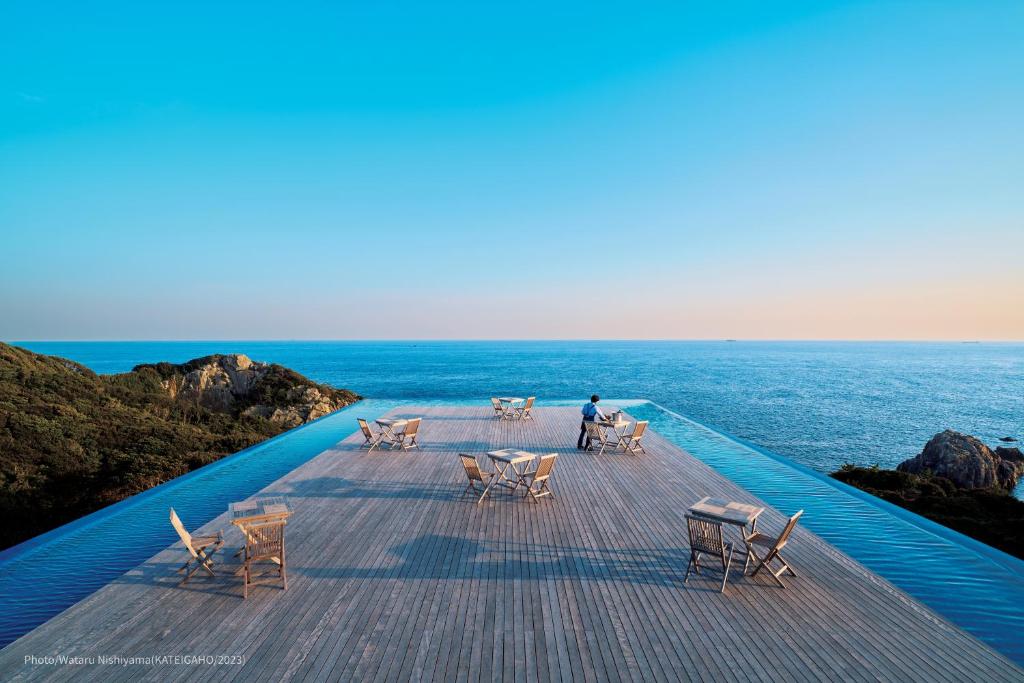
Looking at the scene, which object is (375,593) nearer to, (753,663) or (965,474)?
(753,663)

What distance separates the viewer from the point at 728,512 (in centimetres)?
491

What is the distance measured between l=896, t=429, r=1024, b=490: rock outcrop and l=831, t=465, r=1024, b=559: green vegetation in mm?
1368

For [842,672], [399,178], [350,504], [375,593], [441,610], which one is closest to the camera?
[842,672]

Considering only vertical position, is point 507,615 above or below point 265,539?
below

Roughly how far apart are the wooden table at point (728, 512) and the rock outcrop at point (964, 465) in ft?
45.4

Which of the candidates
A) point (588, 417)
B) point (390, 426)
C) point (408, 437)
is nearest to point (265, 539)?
point (390, 426)

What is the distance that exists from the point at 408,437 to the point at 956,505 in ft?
39.6

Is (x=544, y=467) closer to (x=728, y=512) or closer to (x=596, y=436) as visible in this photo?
(x=728, y=512)

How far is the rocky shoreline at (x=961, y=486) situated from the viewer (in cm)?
838

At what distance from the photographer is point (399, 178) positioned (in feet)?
102

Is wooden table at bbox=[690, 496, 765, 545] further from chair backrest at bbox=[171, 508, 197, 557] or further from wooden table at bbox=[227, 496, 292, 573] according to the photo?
chair backrest at bbox=[171, 508, 197, 557]

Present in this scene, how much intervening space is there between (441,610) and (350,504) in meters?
3.37

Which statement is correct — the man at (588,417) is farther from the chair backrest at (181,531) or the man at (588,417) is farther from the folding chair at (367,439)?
the chair backrest at (181,531)

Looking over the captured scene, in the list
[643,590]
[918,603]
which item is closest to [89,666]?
[643,590]
